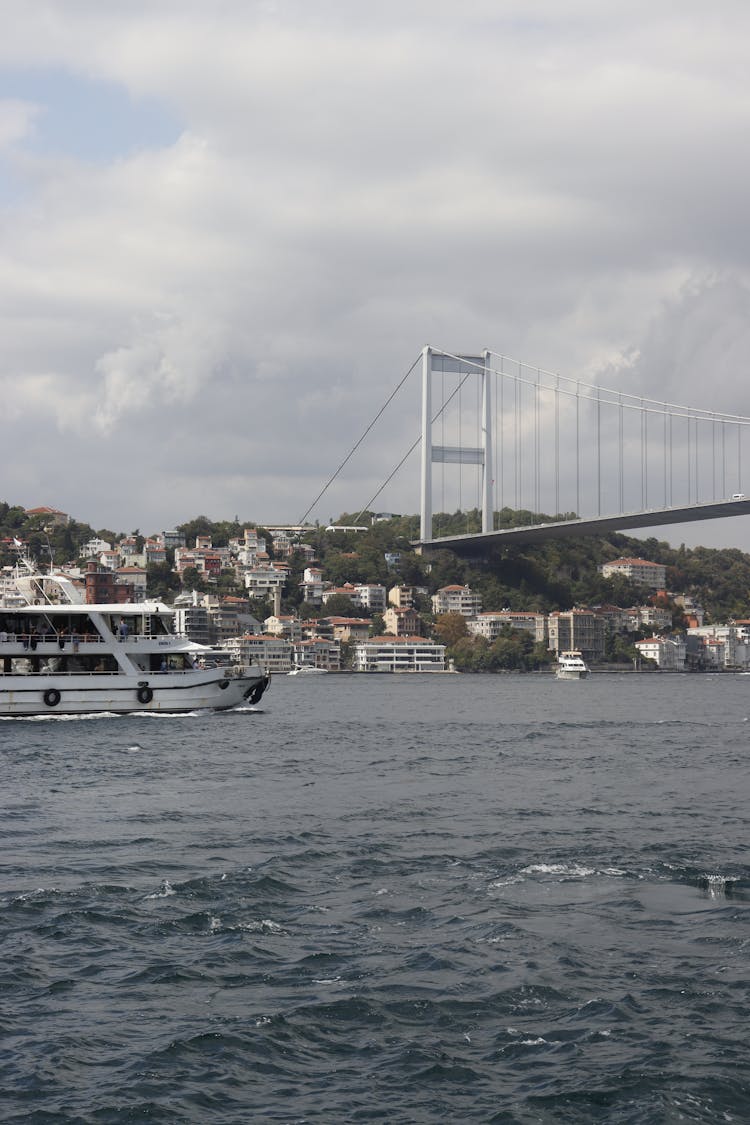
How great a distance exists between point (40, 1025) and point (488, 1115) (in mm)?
3241

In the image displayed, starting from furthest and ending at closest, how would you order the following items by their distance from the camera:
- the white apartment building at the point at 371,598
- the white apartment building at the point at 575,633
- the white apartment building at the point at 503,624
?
the white apartment building at the point at 371,598 < the white apartment building at the point at 503,624 < the white apartment building at the point at 575,633

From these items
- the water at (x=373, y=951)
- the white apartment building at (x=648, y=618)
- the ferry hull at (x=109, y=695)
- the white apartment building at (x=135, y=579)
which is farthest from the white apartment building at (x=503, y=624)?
the water at (x=373, y=951)

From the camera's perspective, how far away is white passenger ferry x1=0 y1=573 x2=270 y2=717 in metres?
36.2

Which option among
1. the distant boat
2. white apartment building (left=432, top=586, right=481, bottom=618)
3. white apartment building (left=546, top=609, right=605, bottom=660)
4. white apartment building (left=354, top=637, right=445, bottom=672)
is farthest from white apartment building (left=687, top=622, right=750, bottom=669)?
the distant boat

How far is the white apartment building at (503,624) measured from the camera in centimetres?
12719

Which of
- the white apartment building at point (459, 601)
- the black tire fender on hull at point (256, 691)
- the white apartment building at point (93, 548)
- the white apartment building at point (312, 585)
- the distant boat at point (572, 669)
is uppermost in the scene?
the white apartment building at point (93, 548)

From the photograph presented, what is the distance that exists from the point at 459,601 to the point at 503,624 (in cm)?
670

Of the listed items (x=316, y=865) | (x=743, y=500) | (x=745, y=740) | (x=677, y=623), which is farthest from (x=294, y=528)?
(x=316, y=865)

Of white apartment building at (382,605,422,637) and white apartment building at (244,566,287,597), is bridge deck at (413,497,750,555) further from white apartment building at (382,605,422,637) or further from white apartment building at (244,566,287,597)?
white apartment building at (244,566,287,597)

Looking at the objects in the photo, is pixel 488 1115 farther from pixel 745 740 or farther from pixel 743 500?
pixel 743 500

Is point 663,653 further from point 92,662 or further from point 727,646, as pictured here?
point 92,662

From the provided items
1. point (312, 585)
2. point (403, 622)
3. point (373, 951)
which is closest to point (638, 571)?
point (312, 585)

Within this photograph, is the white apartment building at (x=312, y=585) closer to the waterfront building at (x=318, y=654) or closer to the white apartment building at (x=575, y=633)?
the waterfront building at (x=318, y=654)

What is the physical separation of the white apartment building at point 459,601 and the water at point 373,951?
11053 centimetres
